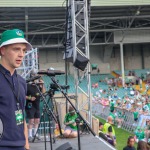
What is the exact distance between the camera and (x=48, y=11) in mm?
20234

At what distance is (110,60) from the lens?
30.4 metres

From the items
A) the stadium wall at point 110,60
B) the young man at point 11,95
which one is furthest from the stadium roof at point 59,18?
→ the young man at point 11,95

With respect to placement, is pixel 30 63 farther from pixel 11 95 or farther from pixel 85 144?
pixel 11 95

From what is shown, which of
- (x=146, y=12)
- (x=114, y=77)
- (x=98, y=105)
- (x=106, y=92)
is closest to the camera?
(x=98, y=105)

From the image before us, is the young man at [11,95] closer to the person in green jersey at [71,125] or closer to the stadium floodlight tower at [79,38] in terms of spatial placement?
the person in green jersey at [71,125]

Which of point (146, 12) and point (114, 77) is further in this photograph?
point (114, 77)

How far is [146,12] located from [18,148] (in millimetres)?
21278

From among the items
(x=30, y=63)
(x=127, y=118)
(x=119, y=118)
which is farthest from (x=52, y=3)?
(x=30, y=63)

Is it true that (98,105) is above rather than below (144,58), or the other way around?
below

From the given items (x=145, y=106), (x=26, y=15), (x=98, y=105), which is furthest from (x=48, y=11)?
(x=145, y=106)

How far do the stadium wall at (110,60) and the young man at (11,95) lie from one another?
87.6 feet

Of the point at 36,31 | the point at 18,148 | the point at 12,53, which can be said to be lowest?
the point at 18,148

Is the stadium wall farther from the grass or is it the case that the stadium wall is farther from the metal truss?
the metal truss

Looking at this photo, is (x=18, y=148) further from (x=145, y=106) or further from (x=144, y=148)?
(x=145, y=106)
